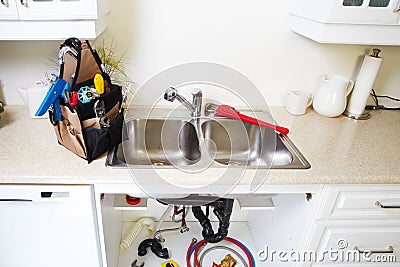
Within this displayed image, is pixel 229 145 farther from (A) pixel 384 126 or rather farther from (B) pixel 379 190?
(A) pixel 384 126

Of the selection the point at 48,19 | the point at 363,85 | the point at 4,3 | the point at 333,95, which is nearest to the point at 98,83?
the point at 48,19

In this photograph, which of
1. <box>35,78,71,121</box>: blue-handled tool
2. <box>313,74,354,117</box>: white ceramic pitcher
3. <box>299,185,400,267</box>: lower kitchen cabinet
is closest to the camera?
<box>35,78,71,121</box>: blue-handled tool

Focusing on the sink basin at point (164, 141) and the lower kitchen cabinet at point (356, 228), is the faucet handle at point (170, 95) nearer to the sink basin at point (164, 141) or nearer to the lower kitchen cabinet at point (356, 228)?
the sink basin at point (164, 141)

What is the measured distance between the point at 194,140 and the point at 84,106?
604mm

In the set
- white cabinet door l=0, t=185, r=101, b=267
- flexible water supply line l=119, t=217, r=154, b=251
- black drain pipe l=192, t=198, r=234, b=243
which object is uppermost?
white cabinet door l=0, t=185, r=101, b=267

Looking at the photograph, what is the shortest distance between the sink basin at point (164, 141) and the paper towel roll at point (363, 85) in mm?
826

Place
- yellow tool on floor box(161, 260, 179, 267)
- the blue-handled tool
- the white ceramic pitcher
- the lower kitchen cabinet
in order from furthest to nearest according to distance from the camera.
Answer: yellow tool on floor box(161, 260, 179, 267) < the white ceramic pitcher < the lower kitchen cabinet < the blue-handled tool

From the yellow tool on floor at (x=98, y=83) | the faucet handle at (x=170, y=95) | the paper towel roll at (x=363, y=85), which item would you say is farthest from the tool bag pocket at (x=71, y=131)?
the paper towel roll at (x=363, y=85)

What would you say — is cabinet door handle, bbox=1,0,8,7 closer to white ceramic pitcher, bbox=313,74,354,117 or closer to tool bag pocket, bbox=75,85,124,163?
tool bag pocket, bbox=75,85,124,163

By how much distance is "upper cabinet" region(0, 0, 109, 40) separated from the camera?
95 cm

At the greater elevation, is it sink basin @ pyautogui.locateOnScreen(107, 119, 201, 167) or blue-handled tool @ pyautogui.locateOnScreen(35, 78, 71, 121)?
blue-handled tool @ pyautogui.locateOnScreen(35, 78, 71, 121)

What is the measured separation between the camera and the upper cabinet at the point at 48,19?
3.12 feet

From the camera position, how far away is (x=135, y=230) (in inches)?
65.9

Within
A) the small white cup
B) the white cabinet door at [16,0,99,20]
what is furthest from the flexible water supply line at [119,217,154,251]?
the white cabinet door at [16,0,99,20]
